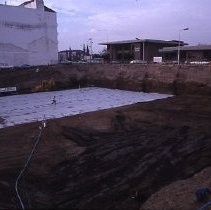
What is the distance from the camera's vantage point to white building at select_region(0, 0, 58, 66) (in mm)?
49625

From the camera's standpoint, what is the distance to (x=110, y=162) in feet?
44.7

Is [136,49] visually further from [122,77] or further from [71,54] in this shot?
[122,77]

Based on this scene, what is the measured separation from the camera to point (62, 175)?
12.4 metres

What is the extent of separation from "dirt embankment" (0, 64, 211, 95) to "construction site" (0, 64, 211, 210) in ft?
14.6

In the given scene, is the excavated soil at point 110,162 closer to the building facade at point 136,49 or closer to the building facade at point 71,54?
the building facade at point 136,49

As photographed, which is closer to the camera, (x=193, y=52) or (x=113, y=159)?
(x=113, y=159)

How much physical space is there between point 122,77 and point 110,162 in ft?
80.8

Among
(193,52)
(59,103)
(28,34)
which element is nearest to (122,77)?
(59,103)

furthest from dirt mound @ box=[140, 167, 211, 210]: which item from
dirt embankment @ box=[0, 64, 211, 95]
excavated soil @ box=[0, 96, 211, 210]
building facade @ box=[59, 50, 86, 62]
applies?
building facade @ box=[59, 50, 86, 62]

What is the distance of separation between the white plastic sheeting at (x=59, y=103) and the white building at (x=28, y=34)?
18.5 metres

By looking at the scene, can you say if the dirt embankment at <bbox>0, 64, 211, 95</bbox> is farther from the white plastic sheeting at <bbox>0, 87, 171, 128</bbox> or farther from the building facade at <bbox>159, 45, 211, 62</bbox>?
the building facade at <bbox>159, 45, 211, 62</bbox>

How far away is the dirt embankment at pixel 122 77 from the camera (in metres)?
31.4

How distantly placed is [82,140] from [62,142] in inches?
37.5

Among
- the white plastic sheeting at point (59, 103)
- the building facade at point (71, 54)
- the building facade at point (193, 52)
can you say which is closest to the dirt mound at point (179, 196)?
the white plastic sheeting at point (59, 103)
